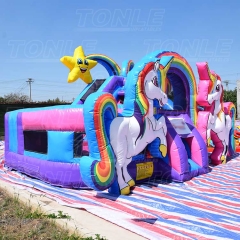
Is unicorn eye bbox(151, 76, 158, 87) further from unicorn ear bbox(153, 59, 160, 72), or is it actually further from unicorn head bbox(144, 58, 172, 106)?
unicorn ear bbox(153, 59, 160, 72)

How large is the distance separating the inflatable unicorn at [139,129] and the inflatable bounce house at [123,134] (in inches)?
0.5

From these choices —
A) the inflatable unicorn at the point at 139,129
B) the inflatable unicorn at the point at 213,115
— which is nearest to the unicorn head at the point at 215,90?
the inflatable unicorn at the point at 213,115

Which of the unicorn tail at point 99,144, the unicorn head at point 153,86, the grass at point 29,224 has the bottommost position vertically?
the grass at point 29,224

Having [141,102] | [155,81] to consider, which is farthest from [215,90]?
[141,102]

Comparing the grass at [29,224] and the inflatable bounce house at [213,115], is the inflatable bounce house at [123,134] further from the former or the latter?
the grass at [29,224]

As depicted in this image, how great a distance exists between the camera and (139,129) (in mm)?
4453

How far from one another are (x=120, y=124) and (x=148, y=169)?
45.0 inches

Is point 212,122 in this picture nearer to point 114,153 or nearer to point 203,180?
point 203,180

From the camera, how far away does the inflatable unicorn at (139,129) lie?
4.16m

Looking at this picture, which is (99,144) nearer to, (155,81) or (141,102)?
(141,102)

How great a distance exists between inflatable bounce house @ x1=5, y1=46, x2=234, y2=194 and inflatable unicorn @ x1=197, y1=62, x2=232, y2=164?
2 cm

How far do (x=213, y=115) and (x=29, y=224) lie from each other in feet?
15.7

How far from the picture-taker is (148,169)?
4953 mm

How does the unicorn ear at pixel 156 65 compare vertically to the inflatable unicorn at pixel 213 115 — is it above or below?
above
